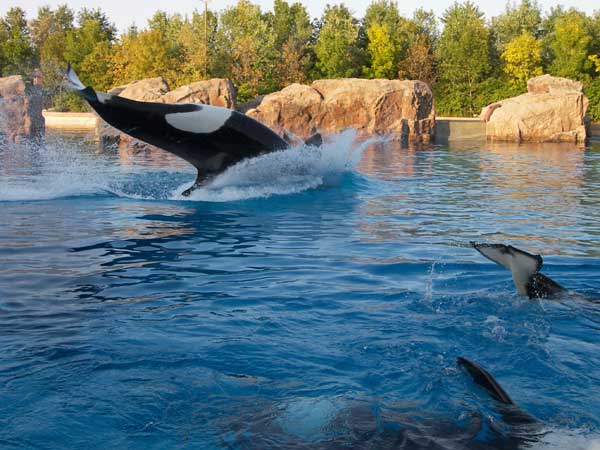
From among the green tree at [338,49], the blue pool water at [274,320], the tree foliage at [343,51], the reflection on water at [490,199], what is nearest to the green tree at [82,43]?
the tree foliage at [343,51]

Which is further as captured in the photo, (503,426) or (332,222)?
(332,222)

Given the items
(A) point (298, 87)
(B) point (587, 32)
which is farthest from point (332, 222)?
(B) point (587, 32)

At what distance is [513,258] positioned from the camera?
4312 millimetres

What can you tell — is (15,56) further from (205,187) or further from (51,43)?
(205,187)

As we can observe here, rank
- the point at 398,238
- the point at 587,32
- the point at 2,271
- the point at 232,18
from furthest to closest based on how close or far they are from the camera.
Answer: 1. the point at 232,18
2. the point at 587,32
3. the point at 398,238
4. the point at 2,271

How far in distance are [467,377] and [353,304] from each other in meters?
1.63

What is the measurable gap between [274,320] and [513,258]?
1.55m

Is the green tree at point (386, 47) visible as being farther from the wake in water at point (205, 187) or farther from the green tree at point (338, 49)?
the wake in water at point (205, 187)

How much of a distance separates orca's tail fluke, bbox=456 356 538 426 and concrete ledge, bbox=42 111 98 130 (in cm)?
3691

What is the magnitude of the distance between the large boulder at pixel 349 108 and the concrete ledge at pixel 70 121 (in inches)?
572

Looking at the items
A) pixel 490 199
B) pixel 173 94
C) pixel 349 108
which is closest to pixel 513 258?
pixel 490 199

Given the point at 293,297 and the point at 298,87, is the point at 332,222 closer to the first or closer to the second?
the point at 293,297

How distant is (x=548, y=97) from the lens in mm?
A: 26766

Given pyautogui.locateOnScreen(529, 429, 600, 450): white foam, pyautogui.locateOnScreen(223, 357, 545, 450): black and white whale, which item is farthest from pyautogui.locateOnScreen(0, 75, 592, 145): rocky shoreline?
pyautogui.locateOnScreen(529, 429, 600, 450): white foam
